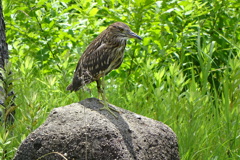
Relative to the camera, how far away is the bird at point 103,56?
15.0 ft

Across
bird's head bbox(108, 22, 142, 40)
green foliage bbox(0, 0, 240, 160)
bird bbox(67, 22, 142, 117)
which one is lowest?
green foliage bbox(0, 0, 240, 160)

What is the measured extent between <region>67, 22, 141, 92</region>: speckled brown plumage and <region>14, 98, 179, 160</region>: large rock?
0.72m

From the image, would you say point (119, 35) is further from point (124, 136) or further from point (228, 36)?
point (228, 36)

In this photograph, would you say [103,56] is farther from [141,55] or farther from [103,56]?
[141,55]

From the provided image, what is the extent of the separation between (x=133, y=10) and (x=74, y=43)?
44.5 inches

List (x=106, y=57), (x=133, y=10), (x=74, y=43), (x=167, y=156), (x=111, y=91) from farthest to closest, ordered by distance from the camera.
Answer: (x=74, y=43), (x=133, y=10), (x=111, y=91), (x=106, y=57), (x=167, y=156)

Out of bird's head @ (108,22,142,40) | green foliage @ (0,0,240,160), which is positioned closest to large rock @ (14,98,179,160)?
green foliage @ (0,0,240,160)

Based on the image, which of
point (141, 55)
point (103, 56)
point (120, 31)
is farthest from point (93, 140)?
point (141, 55)

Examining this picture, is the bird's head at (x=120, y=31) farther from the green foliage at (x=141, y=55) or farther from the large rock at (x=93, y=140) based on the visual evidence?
the large rock at (x=93, y=140)

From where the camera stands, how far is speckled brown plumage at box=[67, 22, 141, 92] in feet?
15.0

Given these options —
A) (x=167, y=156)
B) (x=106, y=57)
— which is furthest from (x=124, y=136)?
(x=106, y=57)

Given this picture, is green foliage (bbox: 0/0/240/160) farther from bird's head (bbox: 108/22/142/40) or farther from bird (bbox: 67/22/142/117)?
bird's head (bbox: 108/22/142/40)

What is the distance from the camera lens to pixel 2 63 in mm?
4902

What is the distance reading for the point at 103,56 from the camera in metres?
4.62
